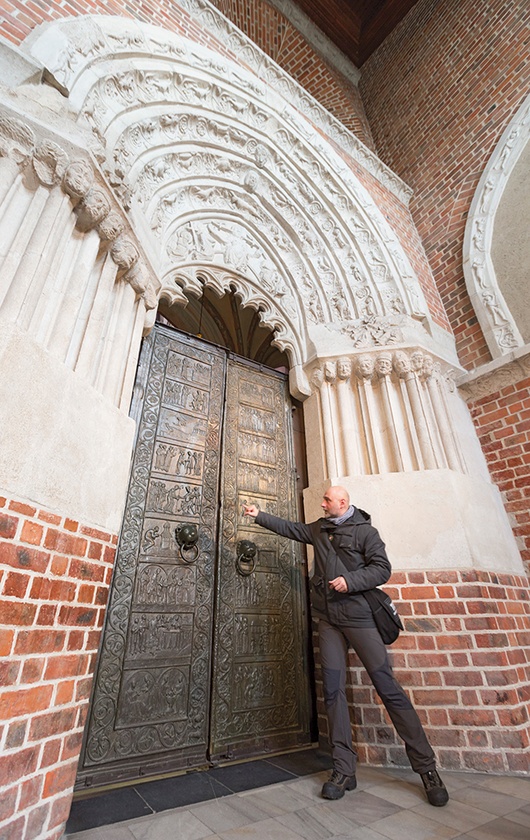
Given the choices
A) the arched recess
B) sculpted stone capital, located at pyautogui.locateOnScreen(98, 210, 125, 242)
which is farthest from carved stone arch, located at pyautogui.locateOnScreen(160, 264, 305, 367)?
sculpted stone capital, located at pyautogui.locateOnScreen(98, 210, 125, 242)

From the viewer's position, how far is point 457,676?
105 inches

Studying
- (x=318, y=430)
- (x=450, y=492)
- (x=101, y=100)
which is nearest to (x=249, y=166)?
(x=101, y=100)

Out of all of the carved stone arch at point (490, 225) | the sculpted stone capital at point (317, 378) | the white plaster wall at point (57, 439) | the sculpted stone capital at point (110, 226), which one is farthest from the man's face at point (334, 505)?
the carved stone arch at point (490, 225)

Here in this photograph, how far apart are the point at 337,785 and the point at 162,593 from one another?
56.2 inches

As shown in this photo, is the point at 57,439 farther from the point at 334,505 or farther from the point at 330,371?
the point at 330,371

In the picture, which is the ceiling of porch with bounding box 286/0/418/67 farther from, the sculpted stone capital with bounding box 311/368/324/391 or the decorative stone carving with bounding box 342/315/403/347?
the sculpted stone capital with bounding box 311/368/324/391

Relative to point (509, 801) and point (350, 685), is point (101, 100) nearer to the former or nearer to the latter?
point (350, 685)

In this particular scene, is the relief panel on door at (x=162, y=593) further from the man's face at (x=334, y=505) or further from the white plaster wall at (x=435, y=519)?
the white plaster wall at (x=435, y=519)

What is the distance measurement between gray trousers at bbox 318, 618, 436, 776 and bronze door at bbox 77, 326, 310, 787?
90 centimetres

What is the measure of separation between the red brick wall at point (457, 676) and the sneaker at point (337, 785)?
635 millimetres

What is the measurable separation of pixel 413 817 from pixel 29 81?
4.24 m

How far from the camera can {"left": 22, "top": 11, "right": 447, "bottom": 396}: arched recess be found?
3.15 metres

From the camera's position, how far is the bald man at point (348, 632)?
2051mm

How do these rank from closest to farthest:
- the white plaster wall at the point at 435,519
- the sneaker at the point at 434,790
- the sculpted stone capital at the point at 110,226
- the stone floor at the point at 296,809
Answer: the stone floor at the point at 296,809
the sneaker at the point at 434,790
the sculpted stone capital at the point at 110,226
the white plaster wall at the point at 435,519
